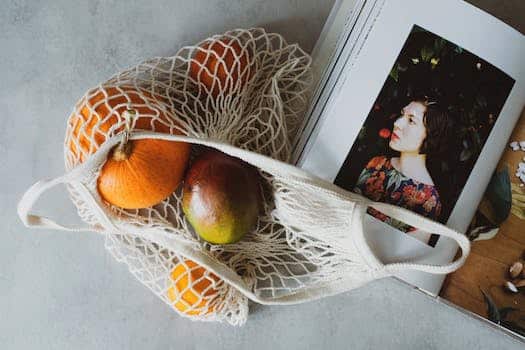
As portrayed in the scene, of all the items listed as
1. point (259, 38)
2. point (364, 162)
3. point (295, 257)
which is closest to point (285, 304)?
point (295, 257)

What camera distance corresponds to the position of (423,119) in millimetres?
592

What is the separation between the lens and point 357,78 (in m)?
0.60

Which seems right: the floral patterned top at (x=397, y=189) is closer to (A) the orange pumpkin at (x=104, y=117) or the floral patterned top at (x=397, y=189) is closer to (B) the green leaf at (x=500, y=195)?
(B) the green leaf at (x=500, y=195)

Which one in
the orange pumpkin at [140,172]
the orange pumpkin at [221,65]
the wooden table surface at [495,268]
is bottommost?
the orange pumpkin at [140,172]

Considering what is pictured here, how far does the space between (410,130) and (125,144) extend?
284mm

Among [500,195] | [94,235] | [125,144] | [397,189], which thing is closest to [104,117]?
[125,144]

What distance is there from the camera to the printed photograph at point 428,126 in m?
0.59

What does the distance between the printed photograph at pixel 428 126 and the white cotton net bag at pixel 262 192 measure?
4 centimetres

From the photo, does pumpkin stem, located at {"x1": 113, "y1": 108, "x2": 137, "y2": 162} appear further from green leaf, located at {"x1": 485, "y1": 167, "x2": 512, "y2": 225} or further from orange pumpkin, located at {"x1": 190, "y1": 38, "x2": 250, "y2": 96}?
green leaf, located at {"x1": 485, "y1": 167, "x2": 512, "y2": 225}

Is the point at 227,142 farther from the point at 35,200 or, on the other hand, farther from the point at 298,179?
the point at 35,200

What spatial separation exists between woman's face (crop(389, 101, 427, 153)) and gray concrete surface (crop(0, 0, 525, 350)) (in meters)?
0.15

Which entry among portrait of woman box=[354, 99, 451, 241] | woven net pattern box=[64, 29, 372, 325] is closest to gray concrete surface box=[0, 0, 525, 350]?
woven net pattern box=[64, 29, 372, 325]

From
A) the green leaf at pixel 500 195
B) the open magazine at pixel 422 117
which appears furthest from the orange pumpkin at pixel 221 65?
the green leaf at pixel 500 195

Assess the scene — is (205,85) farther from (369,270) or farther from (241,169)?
(369,270)
